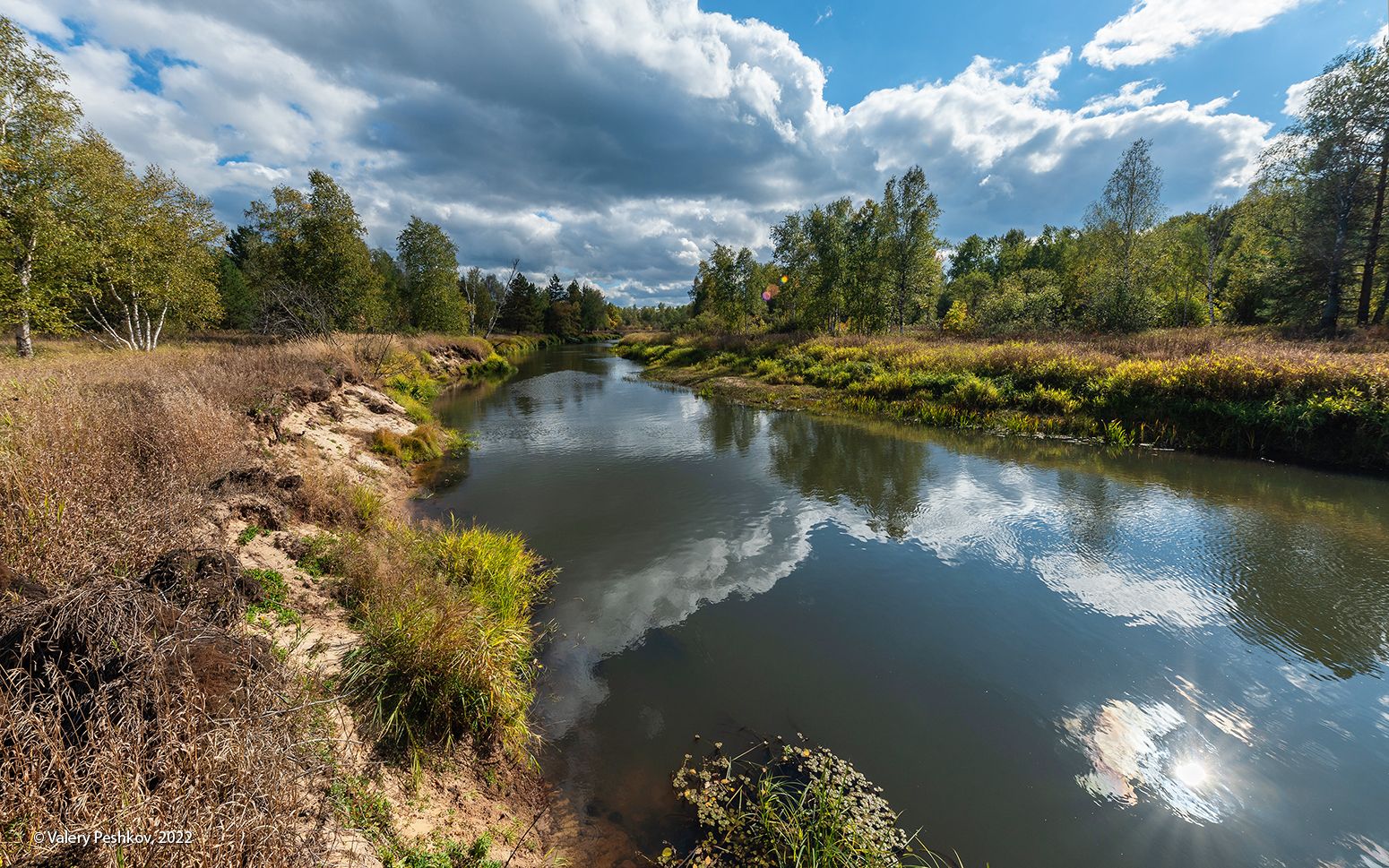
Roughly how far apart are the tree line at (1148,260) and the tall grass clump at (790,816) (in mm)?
33798

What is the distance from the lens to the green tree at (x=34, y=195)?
15516mm

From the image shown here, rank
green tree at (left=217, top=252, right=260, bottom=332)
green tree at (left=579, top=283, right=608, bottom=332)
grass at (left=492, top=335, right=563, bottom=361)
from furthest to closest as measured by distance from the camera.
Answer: green tree at (left=579, top=283, right=608, bottom=332)
grass at (left=492, top=335, right=563, bottom=361)
green tree at (left=217, top=252, right=260, bottom=332)

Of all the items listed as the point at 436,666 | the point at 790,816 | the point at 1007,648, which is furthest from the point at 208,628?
the point at 1007,648

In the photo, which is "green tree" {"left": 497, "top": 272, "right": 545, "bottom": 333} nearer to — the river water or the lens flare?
the river water

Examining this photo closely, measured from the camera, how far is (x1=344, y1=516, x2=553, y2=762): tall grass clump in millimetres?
4664

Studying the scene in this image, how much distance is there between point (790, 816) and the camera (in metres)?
4.34

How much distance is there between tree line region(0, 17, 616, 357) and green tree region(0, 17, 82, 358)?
0.04m

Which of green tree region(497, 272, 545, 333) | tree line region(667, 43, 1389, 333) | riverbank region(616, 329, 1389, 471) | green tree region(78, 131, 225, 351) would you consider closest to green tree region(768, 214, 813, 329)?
tree line region(667, 43, 1389, 333)

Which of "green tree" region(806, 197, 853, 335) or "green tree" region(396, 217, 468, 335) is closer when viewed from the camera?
"green tree" region(806, 197, 853, 335)

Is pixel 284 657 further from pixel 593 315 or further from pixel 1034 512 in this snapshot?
pixel 593 315

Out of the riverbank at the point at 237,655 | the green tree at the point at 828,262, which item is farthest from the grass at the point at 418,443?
the green tree at the point at 828,262

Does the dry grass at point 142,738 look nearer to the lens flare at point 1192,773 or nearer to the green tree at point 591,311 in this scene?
the lens flare at point 1192,773

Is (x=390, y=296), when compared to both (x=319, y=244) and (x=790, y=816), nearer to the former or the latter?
(x=319, y=244)

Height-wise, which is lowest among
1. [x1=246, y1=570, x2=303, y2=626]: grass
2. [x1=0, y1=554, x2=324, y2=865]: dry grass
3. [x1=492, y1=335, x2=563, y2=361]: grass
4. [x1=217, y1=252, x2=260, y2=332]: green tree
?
[x1=246, y1=570, x2=303, y2=626]: grass
